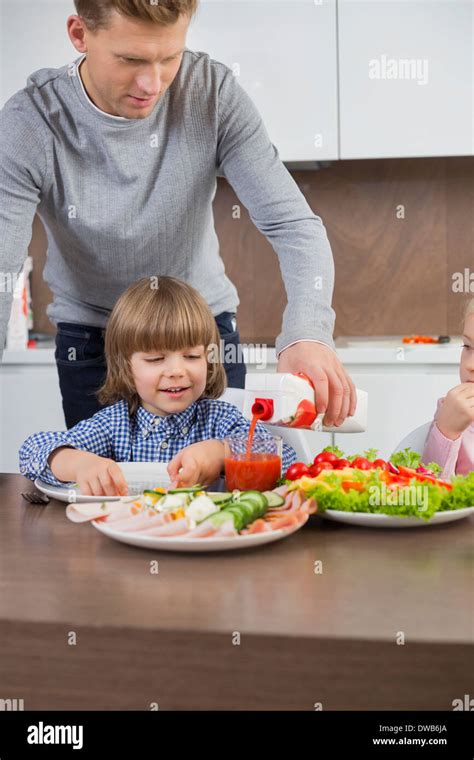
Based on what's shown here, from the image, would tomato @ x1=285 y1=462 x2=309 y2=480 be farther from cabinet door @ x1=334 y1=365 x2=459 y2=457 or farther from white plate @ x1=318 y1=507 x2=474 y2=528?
cabinet door @ x1=334 y1=365 x2=459 y2=457

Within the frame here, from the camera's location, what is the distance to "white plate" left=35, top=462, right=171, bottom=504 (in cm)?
129

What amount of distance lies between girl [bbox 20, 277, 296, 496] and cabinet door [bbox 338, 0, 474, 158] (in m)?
1.50

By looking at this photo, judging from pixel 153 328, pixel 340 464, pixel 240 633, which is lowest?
pixel 240 633

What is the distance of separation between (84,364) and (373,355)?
3.87 feet

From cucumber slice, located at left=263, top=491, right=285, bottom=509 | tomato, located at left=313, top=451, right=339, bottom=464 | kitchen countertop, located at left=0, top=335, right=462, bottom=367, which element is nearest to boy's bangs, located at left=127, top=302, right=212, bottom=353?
tomato, located at left=313, top=451, right=339, bottom=464

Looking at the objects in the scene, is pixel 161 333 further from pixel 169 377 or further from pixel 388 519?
pixel 388 519

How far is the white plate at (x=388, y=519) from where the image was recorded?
1.10 meters

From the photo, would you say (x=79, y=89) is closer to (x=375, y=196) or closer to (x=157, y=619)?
(x=157, y=619)

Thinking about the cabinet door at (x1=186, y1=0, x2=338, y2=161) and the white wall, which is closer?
the cabinet door at (x1=186, y1=0, x2=338, y2=161)

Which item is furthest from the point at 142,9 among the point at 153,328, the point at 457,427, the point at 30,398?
the point at 30,398

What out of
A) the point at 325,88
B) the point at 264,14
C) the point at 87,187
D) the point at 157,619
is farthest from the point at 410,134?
the point at 157,619

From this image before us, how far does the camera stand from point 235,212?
345cm

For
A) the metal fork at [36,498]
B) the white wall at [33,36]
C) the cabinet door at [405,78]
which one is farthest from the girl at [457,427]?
the white wall at [33,36]

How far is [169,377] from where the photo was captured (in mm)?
1674
